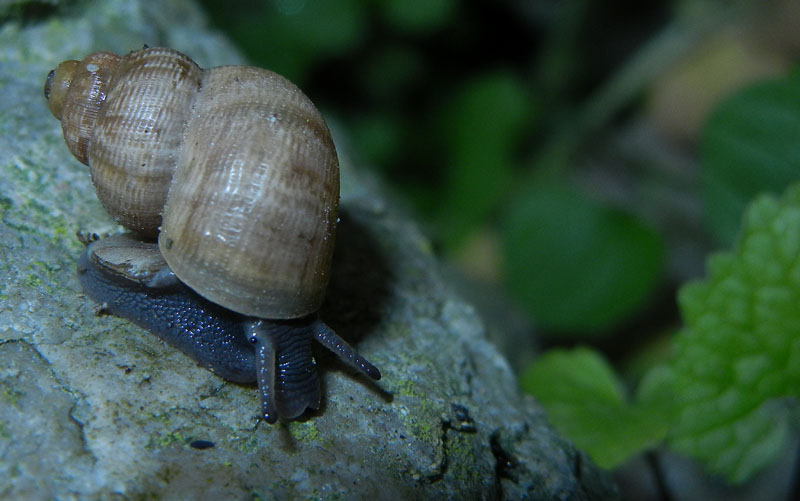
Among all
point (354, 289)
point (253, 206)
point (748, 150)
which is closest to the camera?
point (253, 206)

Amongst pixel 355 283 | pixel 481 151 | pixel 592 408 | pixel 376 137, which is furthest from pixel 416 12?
pixel 592 408

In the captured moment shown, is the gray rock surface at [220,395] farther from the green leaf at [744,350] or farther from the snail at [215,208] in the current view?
the green leaf at [744,350]

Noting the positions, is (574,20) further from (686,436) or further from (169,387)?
(169,387)

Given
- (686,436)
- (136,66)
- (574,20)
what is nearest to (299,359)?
(136,66)

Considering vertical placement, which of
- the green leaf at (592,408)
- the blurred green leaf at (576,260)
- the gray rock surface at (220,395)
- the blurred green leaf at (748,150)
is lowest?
the gray rock surface at (220,395)

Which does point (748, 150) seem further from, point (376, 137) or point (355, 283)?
point (376, 137)

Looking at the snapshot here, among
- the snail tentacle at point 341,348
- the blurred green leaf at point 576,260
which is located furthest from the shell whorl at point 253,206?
the blurred green leaf at point 576,260

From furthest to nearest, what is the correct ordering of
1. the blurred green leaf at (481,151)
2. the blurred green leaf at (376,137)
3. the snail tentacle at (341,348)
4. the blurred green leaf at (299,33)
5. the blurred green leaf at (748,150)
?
the blurred green leaf at (481,151) < the blurred green leaf at (376,137) < the blurred green leaf at (299,33) < the blurred green leaf at (748,150) < the snail tentacle at (341,348)
